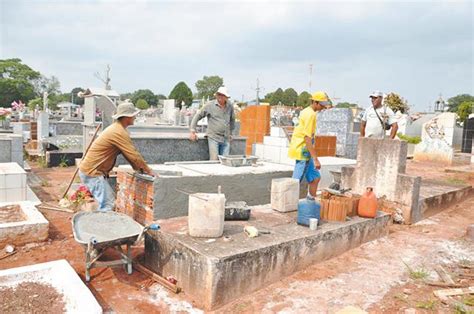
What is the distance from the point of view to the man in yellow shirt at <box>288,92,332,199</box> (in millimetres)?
4902

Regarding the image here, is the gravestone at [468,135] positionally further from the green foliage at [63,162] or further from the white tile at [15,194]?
the white tile at [15,194]

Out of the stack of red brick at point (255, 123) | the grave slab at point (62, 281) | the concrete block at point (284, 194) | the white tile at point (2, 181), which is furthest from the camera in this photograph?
the stack of red brick at point (255, 123)

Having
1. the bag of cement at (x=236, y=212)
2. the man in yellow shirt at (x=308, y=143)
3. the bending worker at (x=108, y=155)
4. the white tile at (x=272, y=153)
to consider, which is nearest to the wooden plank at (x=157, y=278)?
the bending worker at (x=108, y=155)

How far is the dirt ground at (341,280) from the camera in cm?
334

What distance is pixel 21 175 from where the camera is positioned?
596cm

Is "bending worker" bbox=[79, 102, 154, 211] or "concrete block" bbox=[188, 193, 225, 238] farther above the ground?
"bending worker" bbox=[79, 102, 154, 211]

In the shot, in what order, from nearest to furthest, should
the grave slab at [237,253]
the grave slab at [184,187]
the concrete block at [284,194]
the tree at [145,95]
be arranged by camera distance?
the grave slab at [237,253], the grave slab at [184,187], the concrete block at [284,194], the tree at [145,95]

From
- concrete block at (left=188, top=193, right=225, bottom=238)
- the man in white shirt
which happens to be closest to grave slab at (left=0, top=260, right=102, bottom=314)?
concrete block at (left=188, top=193, right=225, bottom=238)

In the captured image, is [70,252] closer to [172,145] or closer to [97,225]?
[97,225]

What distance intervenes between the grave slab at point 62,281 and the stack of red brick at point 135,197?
141 cm

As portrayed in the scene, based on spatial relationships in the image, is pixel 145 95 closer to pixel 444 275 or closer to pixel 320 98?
pixel 320 98

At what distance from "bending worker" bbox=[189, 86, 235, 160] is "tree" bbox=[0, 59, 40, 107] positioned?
6625 cm

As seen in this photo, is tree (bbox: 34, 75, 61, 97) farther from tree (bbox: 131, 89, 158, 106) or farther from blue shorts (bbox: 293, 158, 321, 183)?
blue shorts (bbox: 293, 158, 321, 183)

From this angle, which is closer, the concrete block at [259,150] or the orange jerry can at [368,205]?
the orange jerry can at [368,205]
